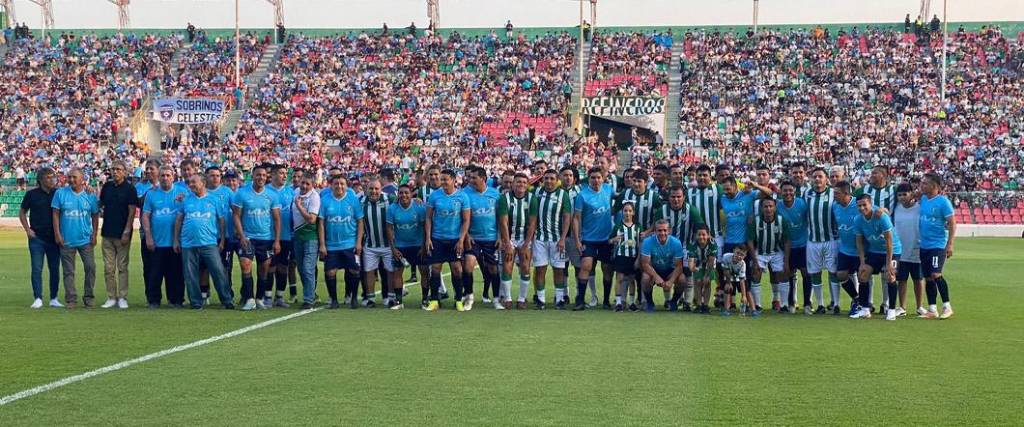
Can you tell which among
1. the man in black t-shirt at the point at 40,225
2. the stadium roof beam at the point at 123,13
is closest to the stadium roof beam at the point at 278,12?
the stadium roof beam at the point at 123,13

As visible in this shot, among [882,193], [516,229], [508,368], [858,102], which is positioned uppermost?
[858,102]

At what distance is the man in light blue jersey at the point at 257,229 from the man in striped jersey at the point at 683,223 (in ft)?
15.7

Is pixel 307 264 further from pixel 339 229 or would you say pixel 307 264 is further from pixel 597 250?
pixel 597 250

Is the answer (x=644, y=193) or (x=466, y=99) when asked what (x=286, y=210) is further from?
(x=466, y=99)

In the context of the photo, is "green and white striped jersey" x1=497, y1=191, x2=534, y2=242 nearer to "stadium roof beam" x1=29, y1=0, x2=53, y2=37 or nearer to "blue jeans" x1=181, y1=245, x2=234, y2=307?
"blue jeans" x1=181, y1=245, x2=234, y2=307

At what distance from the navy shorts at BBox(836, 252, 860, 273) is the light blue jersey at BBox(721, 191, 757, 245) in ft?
3.86

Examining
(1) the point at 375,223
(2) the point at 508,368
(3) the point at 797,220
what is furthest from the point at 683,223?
(2) the point at 508,368

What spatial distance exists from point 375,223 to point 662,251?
3605 millimetres

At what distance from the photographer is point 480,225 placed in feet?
51.1

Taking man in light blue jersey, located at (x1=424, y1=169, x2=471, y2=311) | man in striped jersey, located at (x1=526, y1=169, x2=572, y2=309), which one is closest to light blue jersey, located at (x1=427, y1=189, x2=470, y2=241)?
man in light blue jersey, located at (x1=424, y1=169, x2=471, y2=311)

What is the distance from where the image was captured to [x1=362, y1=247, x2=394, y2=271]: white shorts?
15602mm

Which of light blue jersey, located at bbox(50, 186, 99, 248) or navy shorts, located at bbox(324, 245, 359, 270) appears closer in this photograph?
light blue jersey, located at bbox(50, 186, 99, 248)

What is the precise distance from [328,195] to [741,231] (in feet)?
16.9

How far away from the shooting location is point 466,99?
178 ft
